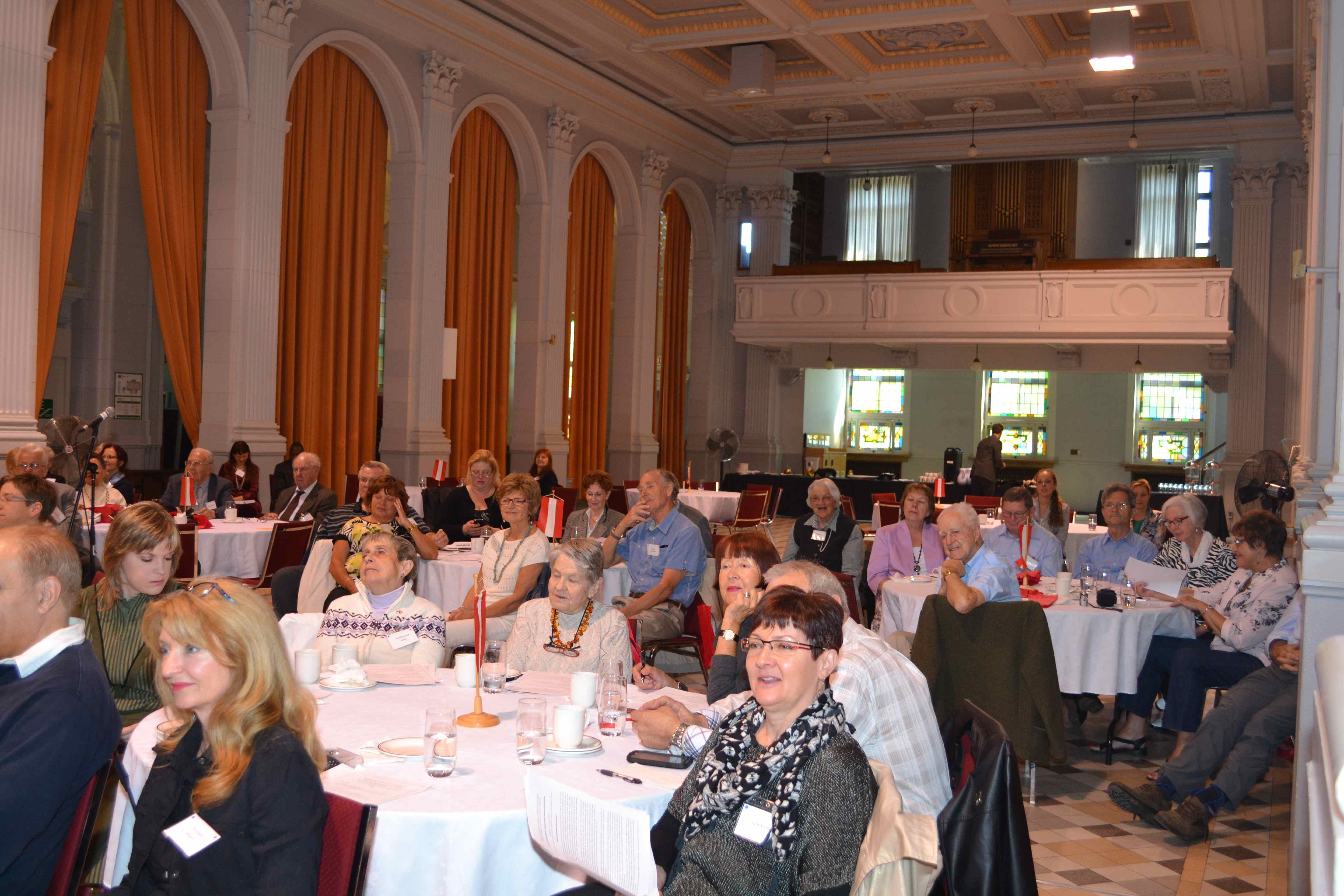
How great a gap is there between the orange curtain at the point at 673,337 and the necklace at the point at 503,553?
11.4 m

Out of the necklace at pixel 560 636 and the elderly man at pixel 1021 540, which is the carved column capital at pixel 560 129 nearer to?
the elderly man at pixel 1021 540

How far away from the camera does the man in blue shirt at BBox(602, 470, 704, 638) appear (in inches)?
241

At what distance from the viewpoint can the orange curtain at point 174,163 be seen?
9711mm

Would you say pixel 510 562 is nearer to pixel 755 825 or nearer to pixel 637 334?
pixel 755 825

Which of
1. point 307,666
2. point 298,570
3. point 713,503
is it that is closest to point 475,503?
point 298,570

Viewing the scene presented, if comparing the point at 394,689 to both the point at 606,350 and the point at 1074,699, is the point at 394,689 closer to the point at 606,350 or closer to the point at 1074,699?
the point at 1074,699

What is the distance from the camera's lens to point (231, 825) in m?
2.12

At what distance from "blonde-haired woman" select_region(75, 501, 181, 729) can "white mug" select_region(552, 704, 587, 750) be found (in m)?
1.34

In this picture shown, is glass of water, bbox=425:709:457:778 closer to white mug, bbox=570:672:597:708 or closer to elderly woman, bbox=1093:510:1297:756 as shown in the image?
white mug, bbox=570:672:597:708

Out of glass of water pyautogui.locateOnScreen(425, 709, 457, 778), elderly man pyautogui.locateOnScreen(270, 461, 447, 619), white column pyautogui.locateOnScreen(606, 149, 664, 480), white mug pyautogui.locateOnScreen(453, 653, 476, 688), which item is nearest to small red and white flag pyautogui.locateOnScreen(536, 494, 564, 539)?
elderly man pyautogui.locateOnScreen(270, 461, 447, 619)

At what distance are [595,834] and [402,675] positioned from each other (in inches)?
68.4

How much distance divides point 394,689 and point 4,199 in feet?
21.8

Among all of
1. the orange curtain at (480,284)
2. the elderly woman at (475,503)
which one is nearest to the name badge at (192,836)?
the elderly woman at (475,503)

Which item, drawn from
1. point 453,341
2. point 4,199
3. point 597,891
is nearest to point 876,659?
point 597,891
